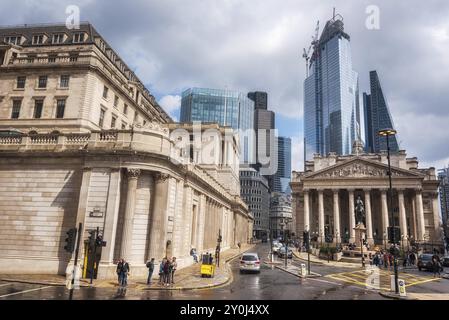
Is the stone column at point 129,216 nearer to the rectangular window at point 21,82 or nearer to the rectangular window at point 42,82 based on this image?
the rectangular window at point 42,82

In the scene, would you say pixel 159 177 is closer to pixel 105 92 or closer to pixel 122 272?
pixel 122 272

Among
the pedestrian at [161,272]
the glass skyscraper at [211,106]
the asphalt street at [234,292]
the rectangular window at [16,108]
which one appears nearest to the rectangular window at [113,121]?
the rectangular window at [16,108]

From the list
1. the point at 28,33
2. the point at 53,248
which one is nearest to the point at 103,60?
the point at 28,33

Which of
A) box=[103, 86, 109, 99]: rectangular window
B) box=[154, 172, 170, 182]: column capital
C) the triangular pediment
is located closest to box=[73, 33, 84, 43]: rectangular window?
box=[103, 86, 109, 99]: rectangular window

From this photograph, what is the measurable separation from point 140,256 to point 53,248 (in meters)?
6.47

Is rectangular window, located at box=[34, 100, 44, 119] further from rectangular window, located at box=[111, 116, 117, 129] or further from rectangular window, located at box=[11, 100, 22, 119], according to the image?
rectangular window, located at box=[111, 116, 117, 129]

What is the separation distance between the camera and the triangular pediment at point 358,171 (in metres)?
80.0

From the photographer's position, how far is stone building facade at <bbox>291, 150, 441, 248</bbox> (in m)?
79.1

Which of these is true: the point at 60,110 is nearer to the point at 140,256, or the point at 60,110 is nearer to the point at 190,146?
the point at 140,256

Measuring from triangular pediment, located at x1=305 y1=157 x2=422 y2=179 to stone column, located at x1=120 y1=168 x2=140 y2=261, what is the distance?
6836 cm

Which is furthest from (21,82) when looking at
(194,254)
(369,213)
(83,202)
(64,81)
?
(369,213)

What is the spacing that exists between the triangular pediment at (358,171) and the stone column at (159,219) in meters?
66.4

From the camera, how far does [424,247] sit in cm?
6988

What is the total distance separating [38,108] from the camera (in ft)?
124
